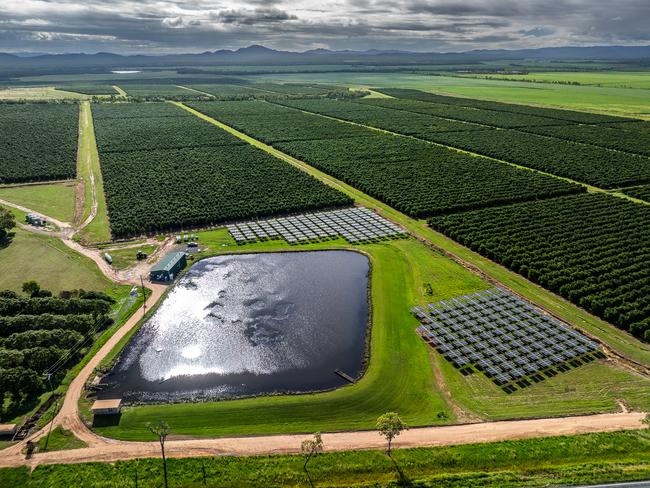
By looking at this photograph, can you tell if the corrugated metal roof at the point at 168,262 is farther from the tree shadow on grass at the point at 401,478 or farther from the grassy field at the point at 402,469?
the tree shadow on grass at the point at 401,478

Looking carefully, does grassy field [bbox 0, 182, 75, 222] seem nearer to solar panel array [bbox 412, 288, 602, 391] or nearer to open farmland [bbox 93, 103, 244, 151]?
open farmland [bbox 93, 103, 244, 151]

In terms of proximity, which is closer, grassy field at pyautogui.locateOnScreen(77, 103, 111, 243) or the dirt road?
the dirt road

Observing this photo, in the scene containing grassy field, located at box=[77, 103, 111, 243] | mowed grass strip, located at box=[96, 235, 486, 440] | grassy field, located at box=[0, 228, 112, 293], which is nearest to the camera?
mowed grass strip, located at box=[96, 235, 486, 440]

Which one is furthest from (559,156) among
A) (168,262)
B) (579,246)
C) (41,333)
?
(41,333)

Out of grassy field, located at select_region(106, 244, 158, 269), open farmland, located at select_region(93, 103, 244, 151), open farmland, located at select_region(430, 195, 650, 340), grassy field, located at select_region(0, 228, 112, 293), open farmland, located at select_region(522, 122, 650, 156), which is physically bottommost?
grassy field, located at select_region(0, 228, 112, 293)

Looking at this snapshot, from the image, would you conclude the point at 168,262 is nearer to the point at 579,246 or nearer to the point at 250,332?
the point at 250,332

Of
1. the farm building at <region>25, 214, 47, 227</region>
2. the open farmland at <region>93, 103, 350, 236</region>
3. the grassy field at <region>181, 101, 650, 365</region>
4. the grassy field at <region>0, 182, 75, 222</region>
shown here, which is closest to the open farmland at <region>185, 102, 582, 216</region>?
the grassy field at <region>181, 101, 650, 365</region>

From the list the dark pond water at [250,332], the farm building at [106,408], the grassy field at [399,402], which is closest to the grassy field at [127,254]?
the dark pond water at [250,332]
